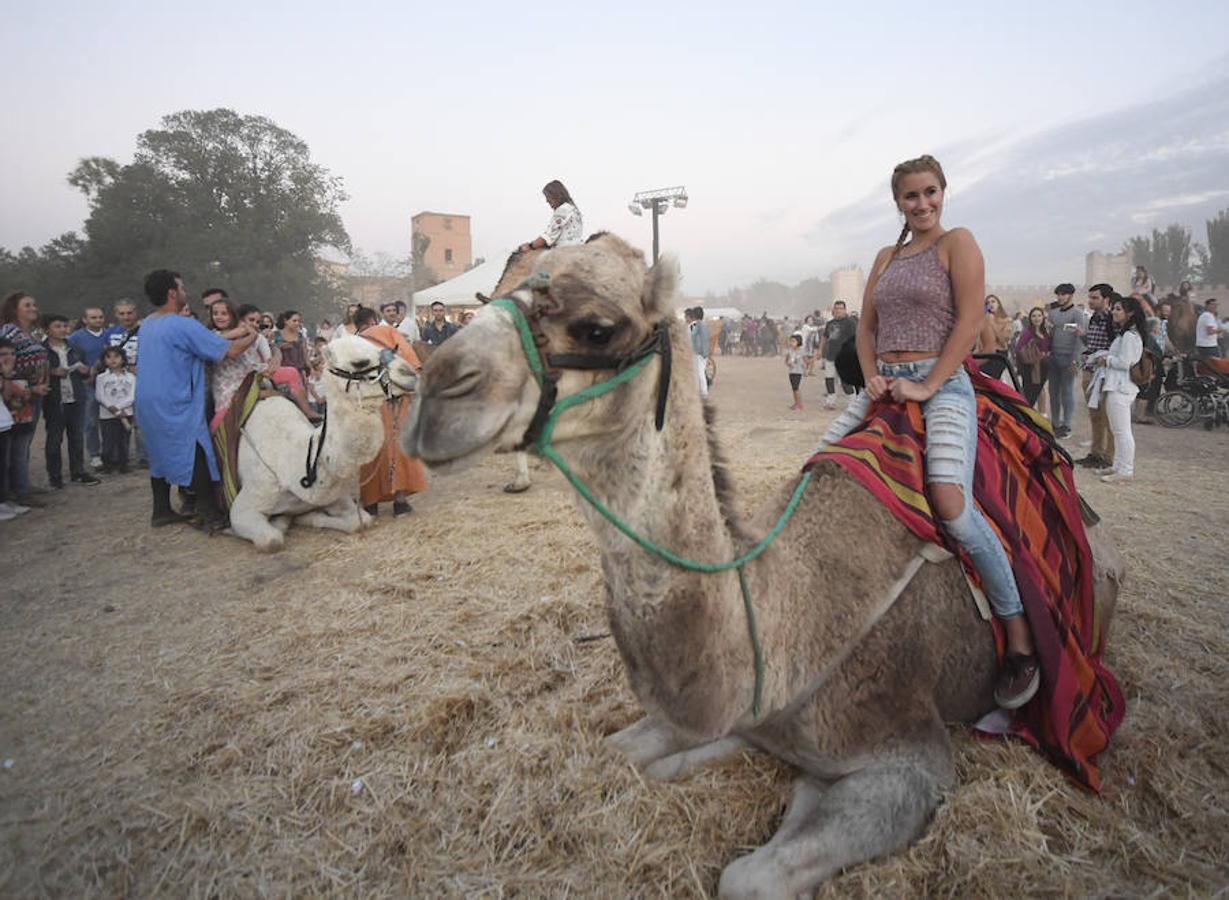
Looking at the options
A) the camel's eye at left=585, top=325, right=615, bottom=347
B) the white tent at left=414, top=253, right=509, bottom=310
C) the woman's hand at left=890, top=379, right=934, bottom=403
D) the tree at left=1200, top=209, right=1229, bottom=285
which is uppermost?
the tree at left=1200, top=209, right=1229, bottom=285

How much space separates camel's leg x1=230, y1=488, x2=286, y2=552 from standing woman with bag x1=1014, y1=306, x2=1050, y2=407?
35.2 ft

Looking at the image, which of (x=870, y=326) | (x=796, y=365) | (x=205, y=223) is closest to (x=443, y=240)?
(x=205, y=223)

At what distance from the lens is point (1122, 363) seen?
23.5 feet

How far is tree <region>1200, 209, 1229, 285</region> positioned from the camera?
4928 centimetres

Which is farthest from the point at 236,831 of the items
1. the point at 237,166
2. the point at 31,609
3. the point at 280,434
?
the point at 237,166

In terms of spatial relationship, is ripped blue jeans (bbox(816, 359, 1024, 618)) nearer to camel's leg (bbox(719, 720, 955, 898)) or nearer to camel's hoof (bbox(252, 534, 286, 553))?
camel's leg (bbox(719, 720, 955, 898))

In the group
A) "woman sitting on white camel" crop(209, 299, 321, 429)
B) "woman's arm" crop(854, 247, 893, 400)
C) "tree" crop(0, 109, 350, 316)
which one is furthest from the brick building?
"woman's arm" crop(854, 247, 893, 400)

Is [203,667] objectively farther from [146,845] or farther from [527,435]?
[527,435]

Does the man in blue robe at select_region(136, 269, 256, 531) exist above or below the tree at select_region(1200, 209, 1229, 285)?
below

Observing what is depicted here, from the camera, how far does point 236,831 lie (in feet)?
8.04

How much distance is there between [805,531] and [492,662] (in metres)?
2.01

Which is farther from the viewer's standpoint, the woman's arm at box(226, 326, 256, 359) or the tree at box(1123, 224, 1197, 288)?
the tree at box(1123, 224, 1197, 288)

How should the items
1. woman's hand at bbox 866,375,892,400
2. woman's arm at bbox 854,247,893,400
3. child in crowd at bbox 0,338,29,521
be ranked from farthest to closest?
child in crowd at bbox 0,338,29,521 → woman's arm at bbox 854,247,893,400 → woman's hand at bbox 866,375,892,400

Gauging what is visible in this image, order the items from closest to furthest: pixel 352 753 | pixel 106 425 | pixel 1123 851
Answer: pixel 1123 851 < pixel 352 753 < pixel 106 425
